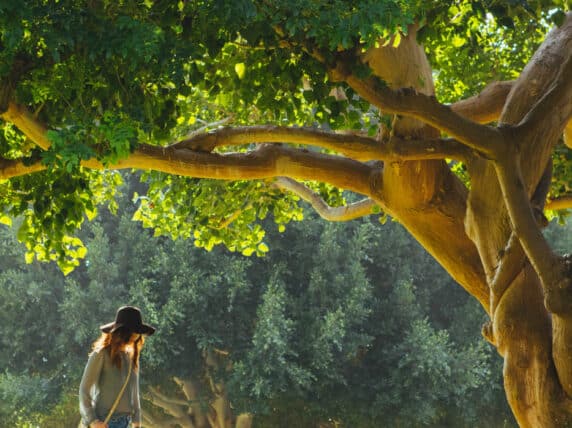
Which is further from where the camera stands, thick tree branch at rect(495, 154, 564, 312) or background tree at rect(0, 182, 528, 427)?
background tree at rect(0, 182, 528, 427)

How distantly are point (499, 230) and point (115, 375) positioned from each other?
9.15ft

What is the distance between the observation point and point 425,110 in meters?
5.69

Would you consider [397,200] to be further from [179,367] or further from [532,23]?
[179,367]

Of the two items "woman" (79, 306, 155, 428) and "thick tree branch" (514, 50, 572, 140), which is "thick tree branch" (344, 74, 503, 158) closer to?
"thick tree branch" (514, 50, 572, 140)

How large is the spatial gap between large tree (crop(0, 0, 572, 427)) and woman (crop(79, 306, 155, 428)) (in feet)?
3.08

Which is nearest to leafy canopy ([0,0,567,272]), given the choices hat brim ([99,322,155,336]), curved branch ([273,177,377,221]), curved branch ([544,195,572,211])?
hat brim ([99,322,155,336])

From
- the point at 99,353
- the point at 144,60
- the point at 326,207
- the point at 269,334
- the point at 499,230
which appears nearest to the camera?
the point at 144,60

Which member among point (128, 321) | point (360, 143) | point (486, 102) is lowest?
point (128, 321)

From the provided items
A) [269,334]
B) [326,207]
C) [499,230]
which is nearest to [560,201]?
[326,207]

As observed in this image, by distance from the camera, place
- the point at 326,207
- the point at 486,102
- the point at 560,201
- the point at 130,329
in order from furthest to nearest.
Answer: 1. the point at 326,207
2. the point at 560,201
3. the point at 486,102
4. the point at 130,329

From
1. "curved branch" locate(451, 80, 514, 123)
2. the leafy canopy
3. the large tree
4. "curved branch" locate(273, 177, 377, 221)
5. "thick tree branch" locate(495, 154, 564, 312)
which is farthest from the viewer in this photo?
"curved branch" locate(273, 177, 377, 221)

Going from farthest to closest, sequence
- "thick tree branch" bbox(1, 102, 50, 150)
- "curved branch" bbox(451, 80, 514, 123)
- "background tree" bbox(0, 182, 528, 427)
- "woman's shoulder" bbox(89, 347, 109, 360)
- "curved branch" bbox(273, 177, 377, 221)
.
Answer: "background tree" bbox(0, 182, 528, 427), "curved branch" bbox(273, 177, 377, 221), "curved branch" bbox(451, 80, 514, 123), "woman's shoulder" bbox(89, 347, 109, 360), "thick tree branch" bbox(1, 102, 50, 150)

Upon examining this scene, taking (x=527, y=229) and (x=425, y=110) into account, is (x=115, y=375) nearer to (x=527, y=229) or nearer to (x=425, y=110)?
(x=425, y=110)

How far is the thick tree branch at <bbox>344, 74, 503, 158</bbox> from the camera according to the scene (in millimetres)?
5648
